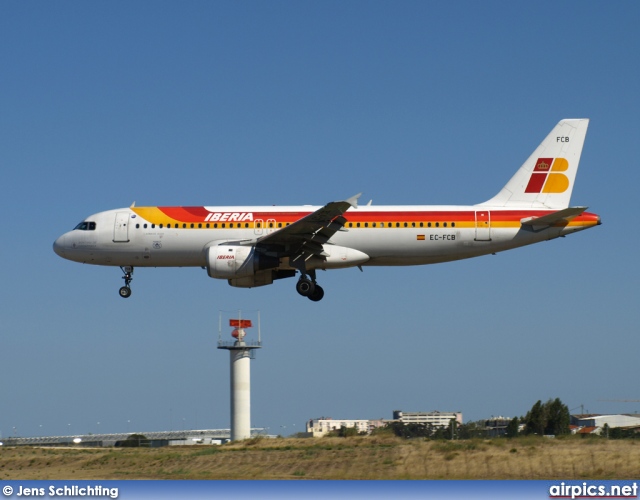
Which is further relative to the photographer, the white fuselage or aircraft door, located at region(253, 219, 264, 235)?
aircraft door, located at region(253, 219, 264, 235)

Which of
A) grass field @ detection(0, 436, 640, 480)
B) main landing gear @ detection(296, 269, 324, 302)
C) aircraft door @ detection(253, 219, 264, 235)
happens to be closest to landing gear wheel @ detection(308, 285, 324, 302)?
main landing gear @ detection(296, 269, 324, 302)

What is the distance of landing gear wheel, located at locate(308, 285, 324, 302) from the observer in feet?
149

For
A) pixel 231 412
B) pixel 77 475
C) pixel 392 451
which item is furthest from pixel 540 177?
pixel 231 412

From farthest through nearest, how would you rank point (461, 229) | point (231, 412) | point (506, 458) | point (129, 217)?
point (231, 412), point (129, 217), point (461, 229), point (506, 458)

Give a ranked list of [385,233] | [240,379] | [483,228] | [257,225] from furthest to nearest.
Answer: [240,379] < [257,225] < [385,233] < [483,228]

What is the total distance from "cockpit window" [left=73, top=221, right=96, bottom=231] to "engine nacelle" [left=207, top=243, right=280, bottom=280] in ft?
21.7

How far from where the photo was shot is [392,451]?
1501 inches

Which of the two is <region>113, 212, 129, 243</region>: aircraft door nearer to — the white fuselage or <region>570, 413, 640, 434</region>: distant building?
the white fuselage

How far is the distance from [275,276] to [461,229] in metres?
8.47

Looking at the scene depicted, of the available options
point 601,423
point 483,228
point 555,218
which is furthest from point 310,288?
point 601,423

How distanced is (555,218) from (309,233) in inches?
406

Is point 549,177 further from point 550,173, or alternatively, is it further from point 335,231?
point 335,231

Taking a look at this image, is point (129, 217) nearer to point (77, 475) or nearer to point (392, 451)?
point (77, 475)

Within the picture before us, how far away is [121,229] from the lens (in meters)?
→ 46.4
